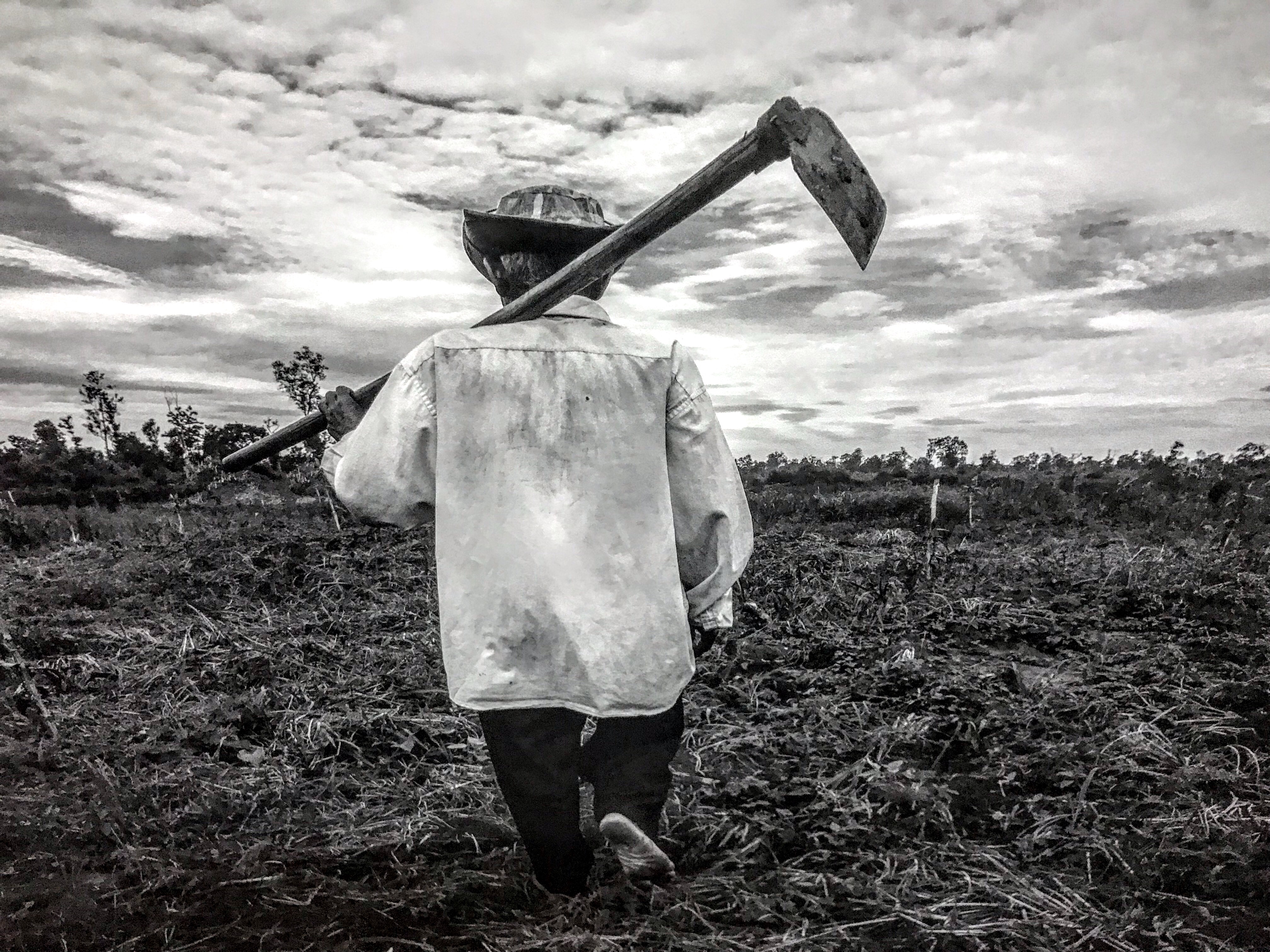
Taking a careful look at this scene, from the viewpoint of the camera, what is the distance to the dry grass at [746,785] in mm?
2359

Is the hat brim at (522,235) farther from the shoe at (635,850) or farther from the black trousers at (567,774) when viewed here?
the shoe at (635,850)

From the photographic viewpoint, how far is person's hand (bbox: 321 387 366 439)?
2.72m

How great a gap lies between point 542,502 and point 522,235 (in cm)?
83

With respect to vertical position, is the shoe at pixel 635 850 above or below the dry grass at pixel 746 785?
above

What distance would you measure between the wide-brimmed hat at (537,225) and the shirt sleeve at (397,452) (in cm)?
42

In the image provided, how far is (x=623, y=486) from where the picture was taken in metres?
2.24

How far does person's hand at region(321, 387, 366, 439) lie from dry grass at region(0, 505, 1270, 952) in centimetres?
142

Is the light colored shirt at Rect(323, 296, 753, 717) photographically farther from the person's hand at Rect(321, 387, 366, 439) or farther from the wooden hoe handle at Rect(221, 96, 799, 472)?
the person's hand at Rect(321, 387, 366, 439)

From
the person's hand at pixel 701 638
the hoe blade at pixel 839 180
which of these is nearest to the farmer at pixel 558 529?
the person's hand at pixel 701 638

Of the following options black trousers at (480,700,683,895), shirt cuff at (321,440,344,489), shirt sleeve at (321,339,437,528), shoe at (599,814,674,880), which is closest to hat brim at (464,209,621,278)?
shirt sleeve at (321,339,437,528)

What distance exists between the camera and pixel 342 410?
2734mm

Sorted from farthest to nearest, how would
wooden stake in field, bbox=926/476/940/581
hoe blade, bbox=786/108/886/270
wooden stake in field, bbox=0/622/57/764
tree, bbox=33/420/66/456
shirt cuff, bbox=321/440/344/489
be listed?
tree, bbox=33/420/66/456 < wooden stake in field, bbox=926/476/940/581 < wooden stake in field, bbox=0/622/57/764 < shirt cuff, bbox=321/440/344/489 < hoe blade, bbox=786/108/886/270

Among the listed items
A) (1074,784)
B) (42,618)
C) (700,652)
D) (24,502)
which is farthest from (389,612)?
(24,502)

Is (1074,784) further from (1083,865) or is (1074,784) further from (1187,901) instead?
(1187,901)
